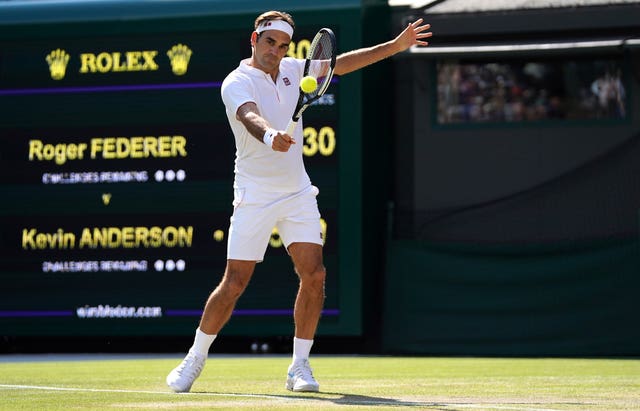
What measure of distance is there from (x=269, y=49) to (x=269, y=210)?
0.92 m

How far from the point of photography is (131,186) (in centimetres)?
1460

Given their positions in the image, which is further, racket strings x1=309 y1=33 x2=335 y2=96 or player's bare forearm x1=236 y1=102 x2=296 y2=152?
racket strings x1=309 y1=33 x2=335 y2=96

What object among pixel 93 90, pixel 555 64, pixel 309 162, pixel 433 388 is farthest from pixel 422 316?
pixel 433 388

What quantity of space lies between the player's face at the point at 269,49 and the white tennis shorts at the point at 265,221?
721 millimetres

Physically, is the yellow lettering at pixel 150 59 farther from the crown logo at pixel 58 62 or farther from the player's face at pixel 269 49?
the player's face at pixel 269 49

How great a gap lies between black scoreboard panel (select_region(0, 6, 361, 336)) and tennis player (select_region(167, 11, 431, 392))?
6.33m

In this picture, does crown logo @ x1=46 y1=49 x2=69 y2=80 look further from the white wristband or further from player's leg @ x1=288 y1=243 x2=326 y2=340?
the white wristband

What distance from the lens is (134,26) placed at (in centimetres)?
1473

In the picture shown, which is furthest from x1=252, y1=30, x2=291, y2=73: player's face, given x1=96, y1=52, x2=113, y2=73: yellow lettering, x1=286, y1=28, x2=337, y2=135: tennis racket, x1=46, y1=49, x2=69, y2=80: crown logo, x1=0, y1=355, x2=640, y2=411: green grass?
x1=46, y1=49, x2=69, y2=80: crown logo

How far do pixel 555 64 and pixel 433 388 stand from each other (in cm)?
809

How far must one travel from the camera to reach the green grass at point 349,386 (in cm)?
668

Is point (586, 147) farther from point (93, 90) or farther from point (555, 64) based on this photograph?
point (93, 90)

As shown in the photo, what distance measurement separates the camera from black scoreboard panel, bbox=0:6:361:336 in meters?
14.2

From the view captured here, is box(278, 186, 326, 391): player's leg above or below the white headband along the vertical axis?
below
